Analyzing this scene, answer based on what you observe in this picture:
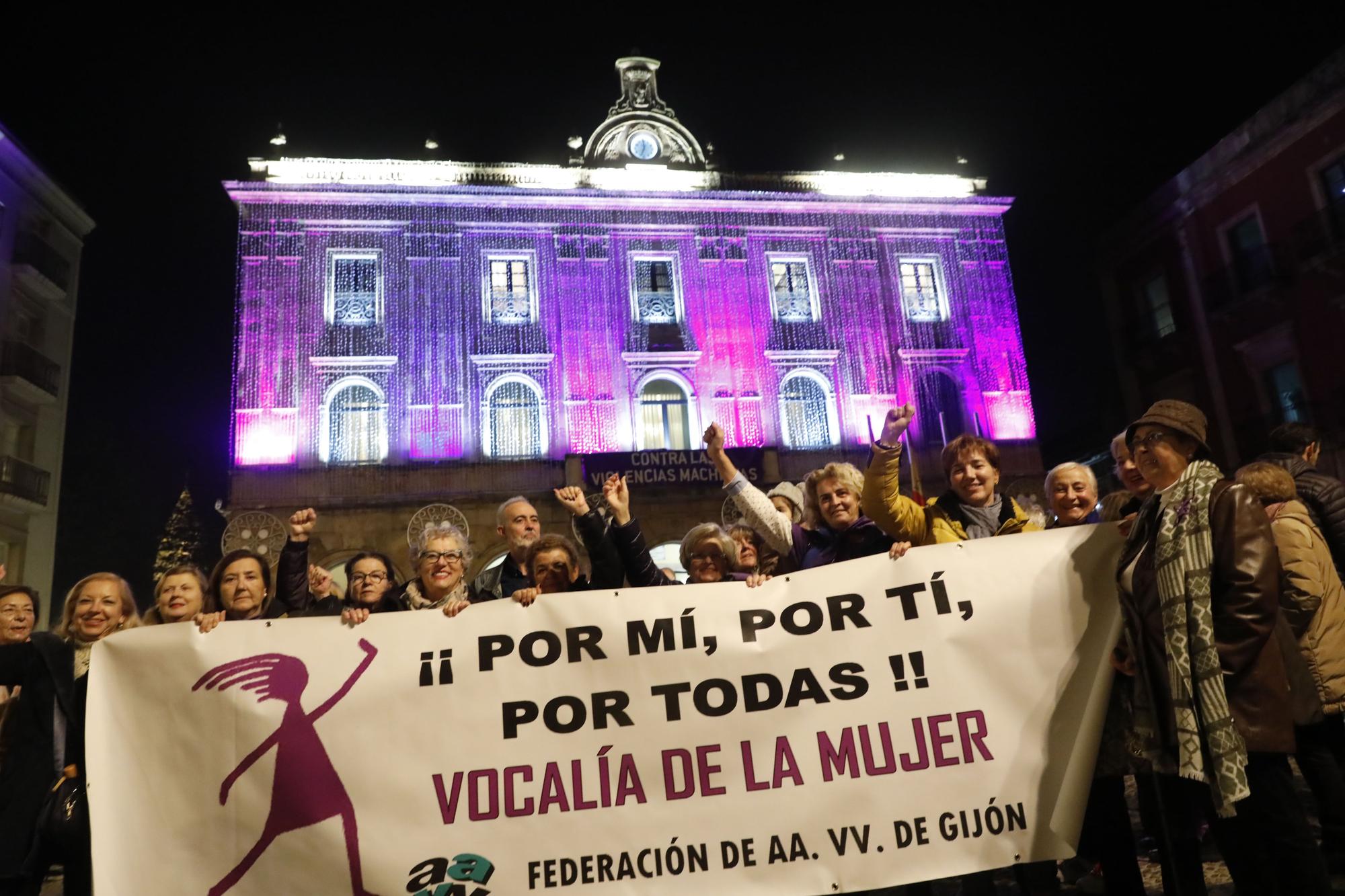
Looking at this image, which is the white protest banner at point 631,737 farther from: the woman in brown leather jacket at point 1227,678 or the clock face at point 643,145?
the clock face at point 643,145

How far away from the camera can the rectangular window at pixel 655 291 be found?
20297 millimetres

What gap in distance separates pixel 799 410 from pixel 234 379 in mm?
11969

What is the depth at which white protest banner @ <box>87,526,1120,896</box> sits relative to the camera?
3.31 metres

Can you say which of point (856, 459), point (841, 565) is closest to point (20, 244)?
point (856, 459)

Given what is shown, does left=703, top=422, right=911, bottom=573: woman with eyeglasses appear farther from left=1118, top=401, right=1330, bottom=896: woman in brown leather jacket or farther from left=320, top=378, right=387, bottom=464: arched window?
left=320, top=378, right=387, bottom=464: arched window

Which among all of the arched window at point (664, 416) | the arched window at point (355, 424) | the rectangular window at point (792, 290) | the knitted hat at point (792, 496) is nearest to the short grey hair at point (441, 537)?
the knitted hat at point (792, 496)

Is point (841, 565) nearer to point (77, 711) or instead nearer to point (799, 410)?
point (77, 711)

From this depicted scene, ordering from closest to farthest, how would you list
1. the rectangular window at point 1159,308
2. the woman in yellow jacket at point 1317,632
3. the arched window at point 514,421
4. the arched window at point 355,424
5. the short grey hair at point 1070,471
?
the woman in yellow jacket at point 1317,632 → the short grey hair at point 1070,471 → the arched window at point 355,424 → the arched window at point 514,421 → the rectangular window at point 1159,308

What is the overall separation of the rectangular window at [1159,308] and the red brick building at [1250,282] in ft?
0.10

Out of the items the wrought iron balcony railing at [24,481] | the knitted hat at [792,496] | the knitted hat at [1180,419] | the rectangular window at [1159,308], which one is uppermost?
the rectangular window at [1159,308]

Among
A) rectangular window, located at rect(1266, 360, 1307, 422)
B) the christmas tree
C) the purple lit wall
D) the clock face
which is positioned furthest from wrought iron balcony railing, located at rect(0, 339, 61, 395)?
rectangular window, located at rect(1266, 360, 1307, 422)

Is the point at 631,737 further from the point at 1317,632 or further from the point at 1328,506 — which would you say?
the point at 1328,506

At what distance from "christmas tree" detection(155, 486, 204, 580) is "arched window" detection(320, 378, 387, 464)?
15.4 ft

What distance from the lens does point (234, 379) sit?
58.9 ft
